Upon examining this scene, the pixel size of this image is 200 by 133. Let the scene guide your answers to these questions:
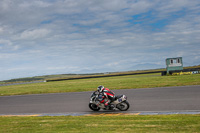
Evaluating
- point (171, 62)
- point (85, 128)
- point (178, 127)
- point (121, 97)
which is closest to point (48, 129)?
point (85, 128)

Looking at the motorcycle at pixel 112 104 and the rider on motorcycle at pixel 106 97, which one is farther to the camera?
the rider on motorcycle at pixel 106 97

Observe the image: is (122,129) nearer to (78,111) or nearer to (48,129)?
(48,129)

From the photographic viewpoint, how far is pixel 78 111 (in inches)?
515

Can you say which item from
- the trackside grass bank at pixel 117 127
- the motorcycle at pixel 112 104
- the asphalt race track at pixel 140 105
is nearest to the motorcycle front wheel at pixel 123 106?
the motorcycle at pixel 112 104

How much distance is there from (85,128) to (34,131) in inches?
64.8

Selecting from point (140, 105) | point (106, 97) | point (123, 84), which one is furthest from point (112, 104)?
point (123, 84)

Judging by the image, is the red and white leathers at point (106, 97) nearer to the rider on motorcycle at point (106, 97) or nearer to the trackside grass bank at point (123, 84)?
the rider on motorcycle at point (106, 97)

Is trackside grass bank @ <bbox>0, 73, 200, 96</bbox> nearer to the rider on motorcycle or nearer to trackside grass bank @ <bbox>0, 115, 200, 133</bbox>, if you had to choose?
the rider on motorcycle

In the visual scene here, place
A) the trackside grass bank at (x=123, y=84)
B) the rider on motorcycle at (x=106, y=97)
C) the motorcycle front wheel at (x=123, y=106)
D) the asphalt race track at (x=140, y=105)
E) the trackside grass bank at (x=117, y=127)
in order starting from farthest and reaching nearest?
1. the trackside grass bank at (x=123, y=84)
2. the rider on motorcycle at (x=106, y=97)
3. the motorcycle front wheel at (x=123, y=106)
4. the asphalt race track at (x=140, y=105)
5. the trackside grass bank at (x=117, y=127)

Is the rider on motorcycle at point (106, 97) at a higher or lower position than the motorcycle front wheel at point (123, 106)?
higher

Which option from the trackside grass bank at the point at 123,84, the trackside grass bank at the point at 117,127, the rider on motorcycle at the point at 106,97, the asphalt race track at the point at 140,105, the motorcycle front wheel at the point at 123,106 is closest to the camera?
the trackside grass bank at the point at 117,127

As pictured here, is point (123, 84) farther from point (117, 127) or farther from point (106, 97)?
point (117, 127)

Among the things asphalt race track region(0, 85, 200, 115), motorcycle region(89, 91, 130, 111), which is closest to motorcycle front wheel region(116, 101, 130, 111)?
motorcycle region(89, 91, 130, 111)

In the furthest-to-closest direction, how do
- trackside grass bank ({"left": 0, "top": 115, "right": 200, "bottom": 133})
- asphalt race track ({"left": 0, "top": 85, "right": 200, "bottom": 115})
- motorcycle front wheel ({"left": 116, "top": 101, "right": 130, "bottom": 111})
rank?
motorcycle front wheel ({"left": 116, "top": 101, "right": 130, "bottom": 111})
asphalt race track ({"left": 0, "top": 85, "right": 200, "bottom": 115})
trackside grass bank ({"left": 0, "top": 115, "right": 200, "bottom": 133})
